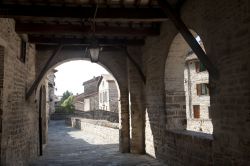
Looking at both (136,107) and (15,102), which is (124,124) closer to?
(136,107)

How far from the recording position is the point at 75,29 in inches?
309

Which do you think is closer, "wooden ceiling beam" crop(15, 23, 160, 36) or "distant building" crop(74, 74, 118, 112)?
"wooden ceiling beam" crop(15, 23, 160, 36)

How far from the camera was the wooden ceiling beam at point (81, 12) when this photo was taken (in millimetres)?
6439

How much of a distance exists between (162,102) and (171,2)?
2658 millimetres

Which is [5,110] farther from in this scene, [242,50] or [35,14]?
[242,50]

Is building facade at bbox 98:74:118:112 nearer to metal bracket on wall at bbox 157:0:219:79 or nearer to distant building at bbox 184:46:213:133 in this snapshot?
distant building at bbox 184:46:213:133

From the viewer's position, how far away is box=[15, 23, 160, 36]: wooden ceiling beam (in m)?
7.65

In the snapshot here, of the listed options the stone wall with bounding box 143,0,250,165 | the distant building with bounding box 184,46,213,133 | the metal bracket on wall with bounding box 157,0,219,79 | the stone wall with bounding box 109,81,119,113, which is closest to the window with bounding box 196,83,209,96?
the distant building with bounding box 184,46,213,133

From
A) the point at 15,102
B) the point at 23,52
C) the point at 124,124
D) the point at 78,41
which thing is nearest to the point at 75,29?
the point at 78,41

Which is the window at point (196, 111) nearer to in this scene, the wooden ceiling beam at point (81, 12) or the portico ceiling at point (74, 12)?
the portico ceiling at point (74, 12)

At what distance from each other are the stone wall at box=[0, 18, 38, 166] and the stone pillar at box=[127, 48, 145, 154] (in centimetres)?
323

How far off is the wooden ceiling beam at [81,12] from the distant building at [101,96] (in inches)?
1093

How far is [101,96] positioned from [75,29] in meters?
32.8

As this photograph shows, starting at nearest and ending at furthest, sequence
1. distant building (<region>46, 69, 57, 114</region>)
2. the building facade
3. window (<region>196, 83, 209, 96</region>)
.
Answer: distant building (<region>46, 69, 57, 114</region>), window (<region>196, 83, 209, 96</region>), the building facade
